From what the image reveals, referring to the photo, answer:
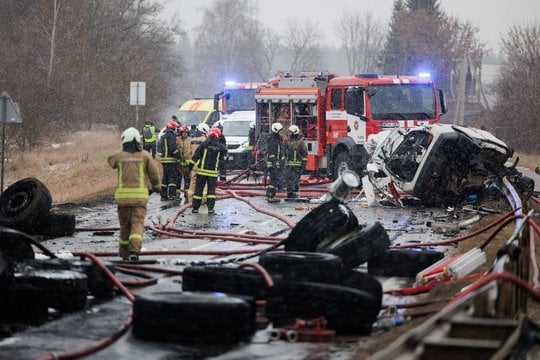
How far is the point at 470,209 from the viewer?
2153 centimetres

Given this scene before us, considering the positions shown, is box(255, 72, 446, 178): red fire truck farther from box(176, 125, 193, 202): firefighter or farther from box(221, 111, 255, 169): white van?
box(176, 125, 193, 202): firefighter

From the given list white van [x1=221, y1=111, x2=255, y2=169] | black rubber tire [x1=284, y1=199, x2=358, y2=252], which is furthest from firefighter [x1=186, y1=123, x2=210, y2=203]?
black rubber tire [x1=284, y1=199, x2=358, y2=252]

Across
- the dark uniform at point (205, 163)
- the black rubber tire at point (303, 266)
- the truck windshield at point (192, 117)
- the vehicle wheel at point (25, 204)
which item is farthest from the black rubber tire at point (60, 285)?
the truck windshield at point (192, 117)

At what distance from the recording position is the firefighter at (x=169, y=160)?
23625mm

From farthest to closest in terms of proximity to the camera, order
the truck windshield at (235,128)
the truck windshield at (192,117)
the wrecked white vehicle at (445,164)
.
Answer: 1. the truck windshield at (192,117)
2. the truck windshield at (235,128)
3. the wrecked white vehicle at (445,164)

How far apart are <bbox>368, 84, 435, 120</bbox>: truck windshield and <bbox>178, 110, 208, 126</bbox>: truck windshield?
14.4 m

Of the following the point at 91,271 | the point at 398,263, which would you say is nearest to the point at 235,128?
the point at 398,263

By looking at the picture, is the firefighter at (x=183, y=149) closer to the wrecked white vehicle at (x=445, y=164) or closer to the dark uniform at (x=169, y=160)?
the dark uniform at (x=169, y=160)

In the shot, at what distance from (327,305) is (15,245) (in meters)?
3.56

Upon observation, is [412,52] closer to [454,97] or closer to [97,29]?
[454,97]

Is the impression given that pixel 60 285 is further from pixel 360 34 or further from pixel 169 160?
pixel 360 34

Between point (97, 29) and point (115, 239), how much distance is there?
50.8m

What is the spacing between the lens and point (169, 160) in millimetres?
23625

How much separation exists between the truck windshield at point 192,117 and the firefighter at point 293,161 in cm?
1685
